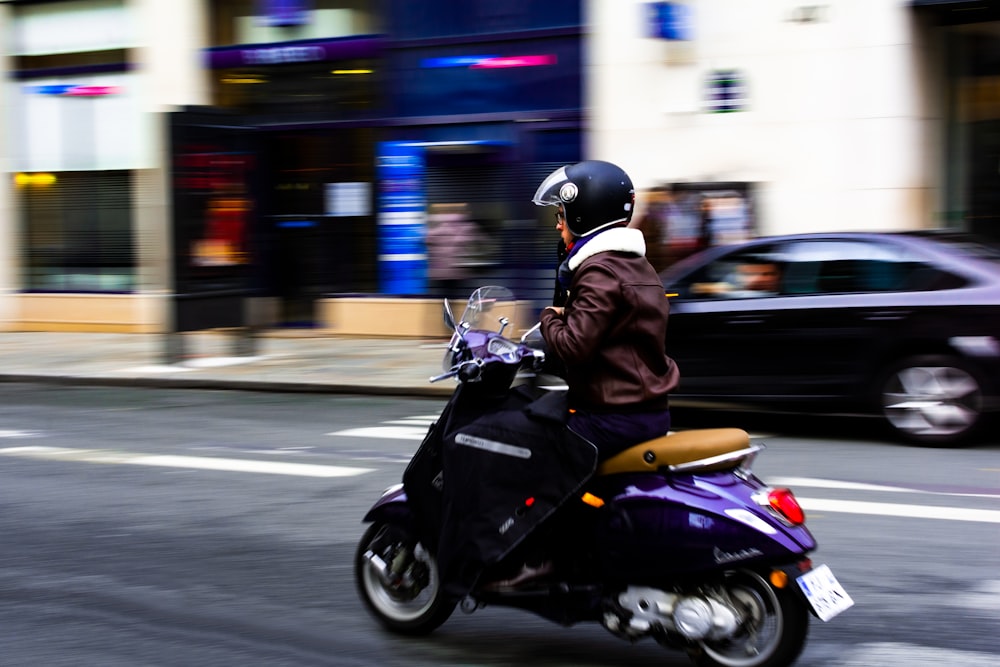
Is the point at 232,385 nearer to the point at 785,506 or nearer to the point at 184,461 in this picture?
the point at 184,461

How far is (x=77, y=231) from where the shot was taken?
63.4ft

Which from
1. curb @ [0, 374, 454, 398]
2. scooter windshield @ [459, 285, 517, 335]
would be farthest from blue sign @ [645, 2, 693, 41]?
scooter windshield @ [459, 285, 517, 335]

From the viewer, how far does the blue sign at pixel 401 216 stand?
1672 cm

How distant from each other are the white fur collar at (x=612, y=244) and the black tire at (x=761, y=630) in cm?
109

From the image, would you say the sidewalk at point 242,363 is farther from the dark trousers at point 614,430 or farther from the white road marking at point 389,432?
the dark trousers at point 614,430

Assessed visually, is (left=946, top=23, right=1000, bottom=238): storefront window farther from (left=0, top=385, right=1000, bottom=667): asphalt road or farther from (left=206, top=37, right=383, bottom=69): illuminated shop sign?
(left=206, top=37, right=383, bottom=69): illuminated shop sign

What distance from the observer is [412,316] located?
16.7 metres

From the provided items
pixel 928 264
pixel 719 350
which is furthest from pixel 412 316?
pixel 928 264

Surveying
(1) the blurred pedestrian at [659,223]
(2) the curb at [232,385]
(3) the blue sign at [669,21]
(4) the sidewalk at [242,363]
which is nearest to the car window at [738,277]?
(2) the curb at [232,385]

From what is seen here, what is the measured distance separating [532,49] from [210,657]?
41.1 ft

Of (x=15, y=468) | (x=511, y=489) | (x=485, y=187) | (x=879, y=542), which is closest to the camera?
(x=511, y=489)

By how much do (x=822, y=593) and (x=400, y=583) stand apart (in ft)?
5.09

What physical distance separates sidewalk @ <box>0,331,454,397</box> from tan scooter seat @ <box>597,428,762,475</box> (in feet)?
26.2

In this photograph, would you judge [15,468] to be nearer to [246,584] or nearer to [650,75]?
[246,584]
